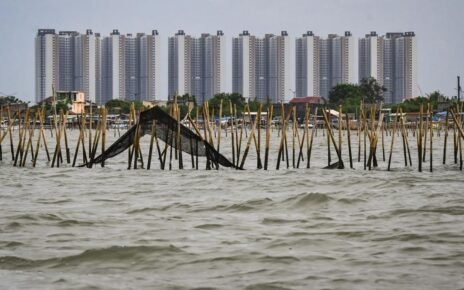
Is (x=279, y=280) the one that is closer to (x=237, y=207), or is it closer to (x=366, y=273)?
(x=366, y=273)

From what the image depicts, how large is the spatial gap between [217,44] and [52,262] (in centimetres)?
11400

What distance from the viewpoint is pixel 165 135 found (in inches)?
615

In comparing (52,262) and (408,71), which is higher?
(408,71)

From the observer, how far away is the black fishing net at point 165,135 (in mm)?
15273

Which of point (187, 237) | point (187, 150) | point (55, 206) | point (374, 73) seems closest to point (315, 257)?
point (187, 237)

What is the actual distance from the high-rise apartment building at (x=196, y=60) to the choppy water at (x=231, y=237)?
106 metres

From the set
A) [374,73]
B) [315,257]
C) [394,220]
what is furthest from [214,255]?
[374,73]

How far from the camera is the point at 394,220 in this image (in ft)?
26.4

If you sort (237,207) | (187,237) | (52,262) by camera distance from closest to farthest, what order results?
(52,262) < (187,237) < (237,207)

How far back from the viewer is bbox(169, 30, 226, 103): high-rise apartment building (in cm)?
11781

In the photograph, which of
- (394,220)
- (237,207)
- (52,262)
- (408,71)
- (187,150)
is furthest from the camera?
(408,71)

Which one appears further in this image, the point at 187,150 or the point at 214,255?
the point at 187,150

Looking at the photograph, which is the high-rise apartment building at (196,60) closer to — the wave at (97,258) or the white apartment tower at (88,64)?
the white apartment tower at (88,64)

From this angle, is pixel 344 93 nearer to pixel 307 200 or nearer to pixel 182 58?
pixel 182 58
